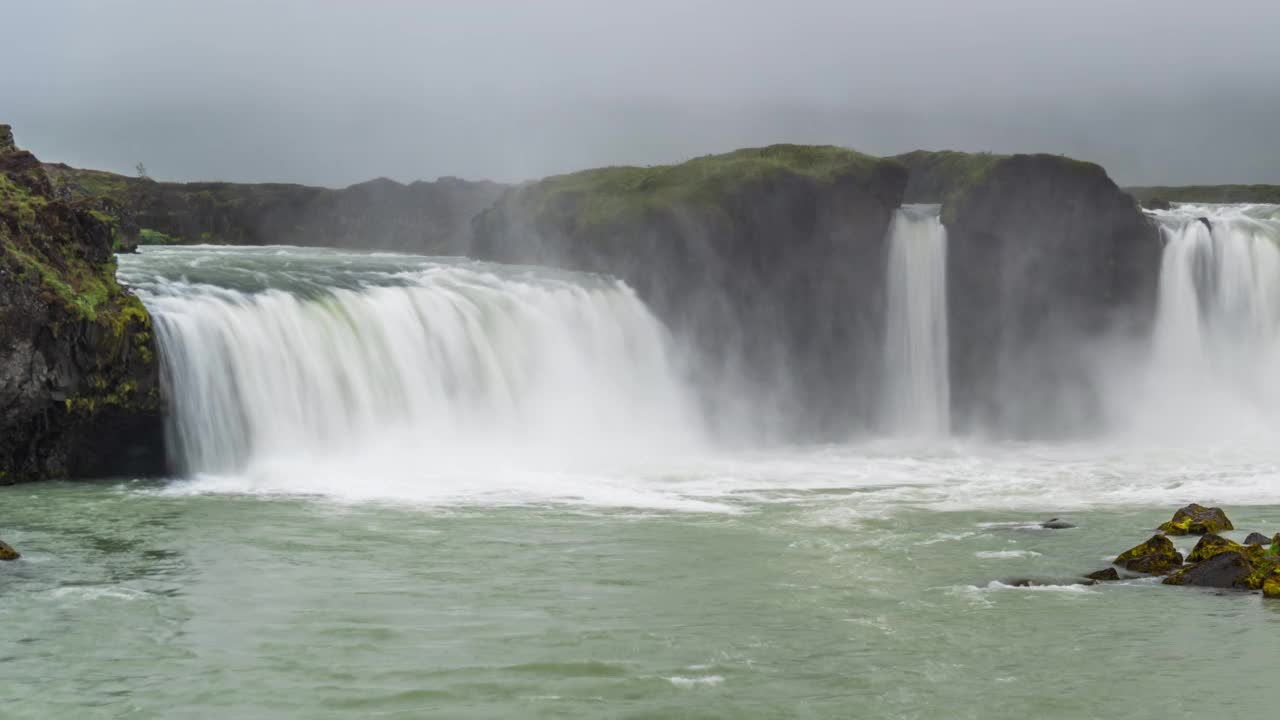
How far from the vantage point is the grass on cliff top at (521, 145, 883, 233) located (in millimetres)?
37312

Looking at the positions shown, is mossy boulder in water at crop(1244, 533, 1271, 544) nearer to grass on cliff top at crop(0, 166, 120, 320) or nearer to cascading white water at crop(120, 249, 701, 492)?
cascading white water at crop(120, 249, 701, 492)

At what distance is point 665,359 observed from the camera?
1368 inches

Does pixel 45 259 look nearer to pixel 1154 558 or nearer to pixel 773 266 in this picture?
pixel 1154 558

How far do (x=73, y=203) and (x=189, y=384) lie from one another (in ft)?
13.9

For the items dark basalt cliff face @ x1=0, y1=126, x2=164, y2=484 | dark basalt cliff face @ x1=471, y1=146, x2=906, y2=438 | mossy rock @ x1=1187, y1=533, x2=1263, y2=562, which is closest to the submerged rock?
mossy rock @ x1=1187, y1=533, x2=1263, y2=562

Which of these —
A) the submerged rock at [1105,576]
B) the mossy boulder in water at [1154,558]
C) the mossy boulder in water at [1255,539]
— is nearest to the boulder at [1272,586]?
the mossy boulder in water at [1154,558]

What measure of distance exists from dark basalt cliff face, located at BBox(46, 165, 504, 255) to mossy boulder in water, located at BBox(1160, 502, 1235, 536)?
44.3m

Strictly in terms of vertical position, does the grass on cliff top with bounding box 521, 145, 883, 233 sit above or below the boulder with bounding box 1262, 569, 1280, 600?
above

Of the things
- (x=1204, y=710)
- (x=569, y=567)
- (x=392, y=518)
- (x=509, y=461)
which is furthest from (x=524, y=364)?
(x=1204, y=710)

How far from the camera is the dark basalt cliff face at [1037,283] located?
124ft

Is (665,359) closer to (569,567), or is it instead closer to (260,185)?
(569,567)

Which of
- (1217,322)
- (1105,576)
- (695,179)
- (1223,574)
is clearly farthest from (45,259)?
(1217,322)

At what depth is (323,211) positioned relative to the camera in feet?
205

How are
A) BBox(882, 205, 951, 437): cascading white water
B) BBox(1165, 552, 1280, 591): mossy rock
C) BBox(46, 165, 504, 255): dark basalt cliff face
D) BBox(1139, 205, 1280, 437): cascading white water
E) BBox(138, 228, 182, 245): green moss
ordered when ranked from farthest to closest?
BBox(46, 165, 504, 255): dark basalt cliff face → BBox(138, 228, 182, 245): green moss → BBox(1139, 205, 1280, 437): cascading white water → BBox(882, 205, 951, 437): cascading white water → BBox(1165, 552, 1280, 591): mossy rock
